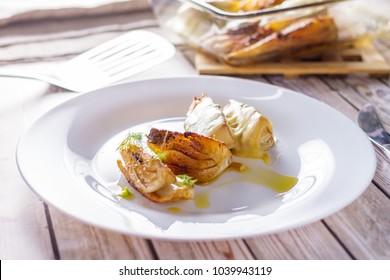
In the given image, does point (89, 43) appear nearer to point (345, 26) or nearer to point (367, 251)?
point (345, 26)

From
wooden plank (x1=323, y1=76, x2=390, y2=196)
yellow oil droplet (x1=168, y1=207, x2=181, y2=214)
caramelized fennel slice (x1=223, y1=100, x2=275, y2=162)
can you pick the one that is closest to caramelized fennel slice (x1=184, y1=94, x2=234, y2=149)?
caramelized fennel slice (x1=223, y1=100, x2=275, y2=162)

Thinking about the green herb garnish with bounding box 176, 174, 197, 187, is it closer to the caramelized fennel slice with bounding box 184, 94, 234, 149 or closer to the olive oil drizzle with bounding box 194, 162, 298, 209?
the olive oil drizzle with bounding box 194, 162, 298, 209

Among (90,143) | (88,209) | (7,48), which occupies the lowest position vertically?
(7,48)

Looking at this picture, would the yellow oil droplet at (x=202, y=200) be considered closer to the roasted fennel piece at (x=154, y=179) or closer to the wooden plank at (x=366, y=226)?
the roasted fennel piece at (x=154, y=179)

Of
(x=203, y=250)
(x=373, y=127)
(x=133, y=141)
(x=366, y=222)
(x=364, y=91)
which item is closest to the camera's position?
(x=203, y=250)

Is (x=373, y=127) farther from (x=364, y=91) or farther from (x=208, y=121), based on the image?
(x=208, y=121)

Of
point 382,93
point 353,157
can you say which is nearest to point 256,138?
point 353,157

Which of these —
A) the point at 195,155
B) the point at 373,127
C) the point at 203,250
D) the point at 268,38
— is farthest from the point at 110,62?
the point at 203,250
